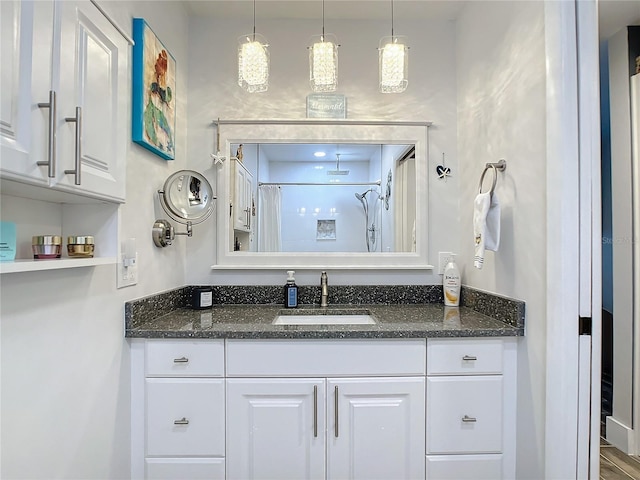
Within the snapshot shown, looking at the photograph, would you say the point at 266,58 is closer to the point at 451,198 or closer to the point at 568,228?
the point at 451,198

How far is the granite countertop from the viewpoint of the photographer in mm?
1404

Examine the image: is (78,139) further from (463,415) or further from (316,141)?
(463,415)

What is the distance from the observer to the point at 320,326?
1.48 metres

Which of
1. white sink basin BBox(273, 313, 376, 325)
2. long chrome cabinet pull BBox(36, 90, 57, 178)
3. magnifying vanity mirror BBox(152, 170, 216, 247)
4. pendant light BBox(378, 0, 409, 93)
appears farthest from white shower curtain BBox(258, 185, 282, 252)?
long chrome cabinet pull BBox(36, 90, 57, 178)

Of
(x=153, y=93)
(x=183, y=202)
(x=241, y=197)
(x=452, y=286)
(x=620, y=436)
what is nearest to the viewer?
(x=620, y=436)

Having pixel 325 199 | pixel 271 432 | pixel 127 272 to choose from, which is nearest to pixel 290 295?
pixel 325 199

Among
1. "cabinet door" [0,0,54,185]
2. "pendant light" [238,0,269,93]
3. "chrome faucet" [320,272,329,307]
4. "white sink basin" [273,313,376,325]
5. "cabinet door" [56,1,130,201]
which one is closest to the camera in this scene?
"cabinet door" [0,0,54,185]

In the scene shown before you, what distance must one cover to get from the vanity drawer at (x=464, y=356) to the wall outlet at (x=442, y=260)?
0.62m

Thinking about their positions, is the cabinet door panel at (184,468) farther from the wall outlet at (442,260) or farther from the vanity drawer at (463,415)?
the wall outlet at (442,260)

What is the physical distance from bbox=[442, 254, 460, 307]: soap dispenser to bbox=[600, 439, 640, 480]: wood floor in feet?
2.61

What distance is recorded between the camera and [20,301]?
3.00 feet

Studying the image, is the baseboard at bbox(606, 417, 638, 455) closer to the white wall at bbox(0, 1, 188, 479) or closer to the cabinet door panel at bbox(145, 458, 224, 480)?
the cabinet door panel at bbox(145, 458, 224, 480)

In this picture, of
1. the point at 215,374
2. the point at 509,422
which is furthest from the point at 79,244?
the point at 509,422

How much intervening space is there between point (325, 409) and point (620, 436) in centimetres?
116
